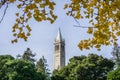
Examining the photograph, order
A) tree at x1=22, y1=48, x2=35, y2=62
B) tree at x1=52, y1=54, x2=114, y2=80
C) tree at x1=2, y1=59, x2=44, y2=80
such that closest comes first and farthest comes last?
1. tree at x1=2, y1=59, x2=44, y2=80
2. tree at x1=52, y1=54, x2=114, y2=80
3. tree at x1=22, y1=48, x2=35, y2=62

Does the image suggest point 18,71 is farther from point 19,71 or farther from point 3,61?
point 3,61

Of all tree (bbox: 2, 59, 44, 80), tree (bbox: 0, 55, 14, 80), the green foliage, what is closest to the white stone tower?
tree (bbox: 0, 55, 14, 80)

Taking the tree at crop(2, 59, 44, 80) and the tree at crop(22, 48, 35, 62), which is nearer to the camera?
the tree at crop(2, 59, 44, 80)

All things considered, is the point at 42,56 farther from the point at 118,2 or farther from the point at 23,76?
the point at 118,2

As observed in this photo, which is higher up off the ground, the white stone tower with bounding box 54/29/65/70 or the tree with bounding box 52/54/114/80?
the white stone tower with bounding box 54/29/65/70

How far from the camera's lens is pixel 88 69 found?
2383 inches

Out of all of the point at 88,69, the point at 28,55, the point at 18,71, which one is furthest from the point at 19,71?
the point at 28,55

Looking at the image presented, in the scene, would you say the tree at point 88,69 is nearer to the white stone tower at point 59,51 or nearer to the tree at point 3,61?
the tree at point 3,61

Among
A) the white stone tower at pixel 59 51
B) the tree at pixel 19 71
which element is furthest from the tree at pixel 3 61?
the white stone tower at pixel 59 51

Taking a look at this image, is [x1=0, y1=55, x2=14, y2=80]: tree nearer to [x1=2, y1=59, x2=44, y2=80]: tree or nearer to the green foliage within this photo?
the green foliage

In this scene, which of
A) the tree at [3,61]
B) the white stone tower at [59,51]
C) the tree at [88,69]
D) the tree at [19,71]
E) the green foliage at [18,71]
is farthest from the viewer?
the white stone tower at [59,51]

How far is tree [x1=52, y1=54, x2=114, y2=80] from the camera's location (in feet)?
196

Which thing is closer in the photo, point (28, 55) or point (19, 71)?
point (19, 71)

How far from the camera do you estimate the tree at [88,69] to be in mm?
59719
